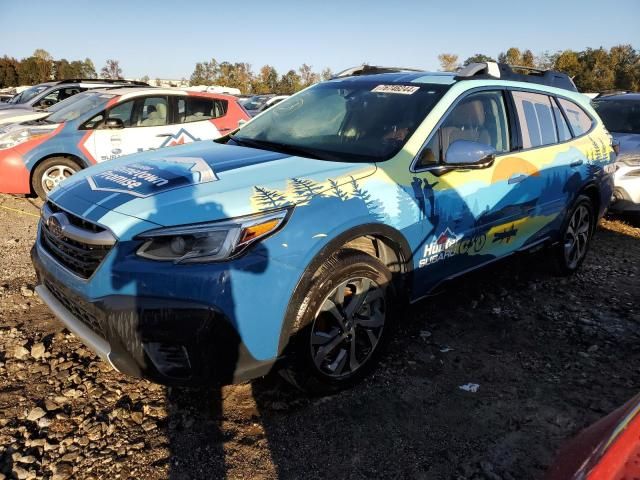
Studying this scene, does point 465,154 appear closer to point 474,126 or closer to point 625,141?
point 474,126

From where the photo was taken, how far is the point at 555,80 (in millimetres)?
4684

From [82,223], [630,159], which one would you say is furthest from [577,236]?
[82,223]

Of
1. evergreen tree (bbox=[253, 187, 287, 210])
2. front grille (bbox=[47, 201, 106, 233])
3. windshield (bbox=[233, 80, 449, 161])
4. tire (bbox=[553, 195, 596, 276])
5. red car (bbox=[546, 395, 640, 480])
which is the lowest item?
tire (bbox=[553, 195, 596, 276])

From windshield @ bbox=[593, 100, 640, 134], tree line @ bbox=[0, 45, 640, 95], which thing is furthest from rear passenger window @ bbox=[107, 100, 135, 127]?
tree line @ bbox=[0, 45, 640, 95]

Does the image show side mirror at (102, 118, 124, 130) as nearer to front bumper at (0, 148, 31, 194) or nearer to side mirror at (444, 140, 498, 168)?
front bumper at (0, 148, 31, 194)

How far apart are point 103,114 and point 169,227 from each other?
5411mm

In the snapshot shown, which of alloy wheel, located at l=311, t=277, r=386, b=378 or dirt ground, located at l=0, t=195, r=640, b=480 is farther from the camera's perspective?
alloy wheel, located at l=311, t=277, r=386, b=378

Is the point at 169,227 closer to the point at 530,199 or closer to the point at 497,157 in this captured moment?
the point at 497,157

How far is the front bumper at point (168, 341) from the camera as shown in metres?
2.13

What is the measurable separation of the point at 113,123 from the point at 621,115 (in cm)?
759

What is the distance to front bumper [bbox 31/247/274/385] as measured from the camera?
84.0 inches

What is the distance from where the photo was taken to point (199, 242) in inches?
87.1

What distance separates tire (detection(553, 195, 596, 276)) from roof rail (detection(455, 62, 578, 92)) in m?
1.11

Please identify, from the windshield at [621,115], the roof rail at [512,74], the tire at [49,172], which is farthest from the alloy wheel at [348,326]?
the windshield at [621,115]
